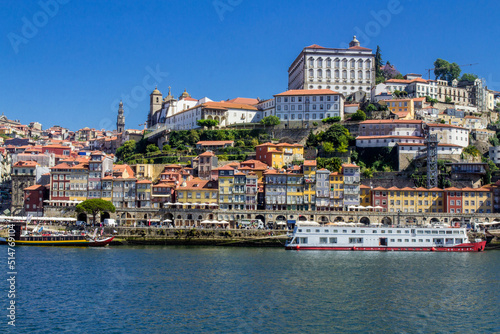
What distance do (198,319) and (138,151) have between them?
70785 millimetres

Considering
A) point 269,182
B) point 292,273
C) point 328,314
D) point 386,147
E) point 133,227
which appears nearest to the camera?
point 328,314

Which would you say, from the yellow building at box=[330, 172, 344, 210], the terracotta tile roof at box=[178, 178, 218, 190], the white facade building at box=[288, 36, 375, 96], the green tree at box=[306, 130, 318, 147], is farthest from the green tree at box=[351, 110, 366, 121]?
the terracotta tile roof at box=[178, 178, 218, 190]

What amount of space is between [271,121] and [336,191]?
23078 millimetres

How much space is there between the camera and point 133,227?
61406mm

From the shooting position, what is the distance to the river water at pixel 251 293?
26.9 m

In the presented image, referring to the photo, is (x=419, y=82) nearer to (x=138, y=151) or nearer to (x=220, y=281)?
(x=138, y=151)

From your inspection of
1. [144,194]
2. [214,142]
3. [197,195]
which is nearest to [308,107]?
[214,142]

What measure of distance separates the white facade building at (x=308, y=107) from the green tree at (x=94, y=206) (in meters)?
33.7

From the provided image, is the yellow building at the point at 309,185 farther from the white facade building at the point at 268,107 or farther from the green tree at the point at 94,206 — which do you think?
the white facade building at the point at 268,107

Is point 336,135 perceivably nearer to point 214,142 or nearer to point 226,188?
point 214,142

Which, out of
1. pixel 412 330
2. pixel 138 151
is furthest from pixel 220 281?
pixel 138 151

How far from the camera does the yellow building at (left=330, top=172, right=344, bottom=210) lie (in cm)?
6700

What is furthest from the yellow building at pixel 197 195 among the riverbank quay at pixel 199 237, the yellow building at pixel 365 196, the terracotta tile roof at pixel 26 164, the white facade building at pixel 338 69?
the white facade building at pixel 338 69

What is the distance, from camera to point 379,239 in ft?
182
